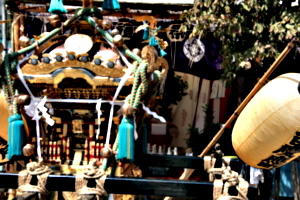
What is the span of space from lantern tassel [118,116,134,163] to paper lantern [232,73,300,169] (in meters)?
1.15

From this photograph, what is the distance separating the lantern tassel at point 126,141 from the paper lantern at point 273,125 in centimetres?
115

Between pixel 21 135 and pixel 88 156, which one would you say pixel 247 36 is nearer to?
pixel 88 156

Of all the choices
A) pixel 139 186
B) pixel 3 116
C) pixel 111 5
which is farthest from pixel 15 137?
pixel 111 5

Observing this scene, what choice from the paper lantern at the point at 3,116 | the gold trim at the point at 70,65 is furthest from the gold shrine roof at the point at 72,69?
the paper lantern at the point at 3,116

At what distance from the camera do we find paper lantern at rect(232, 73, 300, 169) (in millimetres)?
3059

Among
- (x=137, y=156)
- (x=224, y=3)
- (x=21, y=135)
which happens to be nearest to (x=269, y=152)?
(x=137, y=156)

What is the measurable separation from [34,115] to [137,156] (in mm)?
A: 1159

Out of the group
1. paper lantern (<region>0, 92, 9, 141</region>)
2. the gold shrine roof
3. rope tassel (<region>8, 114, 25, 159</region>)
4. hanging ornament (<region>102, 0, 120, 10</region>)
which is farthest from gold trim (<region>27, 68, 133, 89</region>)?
hanging ornament (<region>102, 0, 120, 10</region>)

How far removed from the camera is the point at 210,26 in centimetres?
605

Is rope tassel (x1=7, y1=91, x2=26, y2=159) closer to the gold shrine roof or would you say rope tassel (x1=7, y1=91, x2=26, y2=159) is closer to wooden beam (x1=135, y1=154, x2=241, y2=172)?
the gold shrine roof

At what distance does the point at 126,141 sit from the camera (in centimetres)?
313

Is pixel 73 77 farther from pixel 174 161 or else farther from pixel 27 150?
pixel 174 161

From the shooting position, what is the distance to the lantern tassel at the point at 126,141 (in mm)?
3119

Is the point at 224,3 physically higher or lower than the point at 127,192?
higher
